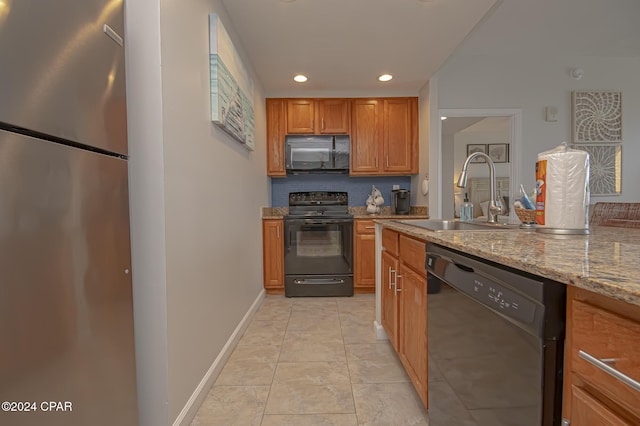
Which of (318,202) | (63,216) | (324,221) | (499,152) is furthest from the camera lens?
(499,152)

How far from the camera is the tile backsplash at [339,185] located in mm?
3957

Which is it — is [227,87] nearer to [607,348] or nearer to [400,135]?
[607,348]

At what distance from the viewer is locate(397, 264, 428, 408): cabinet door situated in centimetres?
131

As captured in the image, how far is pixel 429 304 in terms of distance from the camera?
3.96 feet

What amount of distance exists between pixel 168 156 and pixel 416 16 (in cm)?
208

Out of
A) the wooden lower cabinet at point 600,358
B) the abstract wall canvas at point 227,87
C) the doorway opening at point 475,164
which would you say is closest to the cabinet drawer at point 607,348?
the wooden lower cabinet at point 600,358

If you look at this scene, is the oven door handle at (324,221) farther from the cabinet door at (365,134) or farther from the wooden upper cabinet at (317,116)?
the wooden upper cabinet at (317,116)

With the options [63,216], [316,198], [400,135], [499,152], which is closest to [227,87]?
[63,216]

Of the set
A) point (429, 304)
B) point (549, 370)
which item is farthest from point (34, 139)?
point (429, 304)

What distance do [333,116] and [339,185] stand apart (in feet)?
2.91

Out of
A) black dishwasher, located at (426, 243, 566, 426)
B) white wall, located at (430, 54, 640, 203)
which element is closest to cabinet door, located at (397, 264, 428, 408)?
black dishwasher, located at (426, 243, 566, 426)

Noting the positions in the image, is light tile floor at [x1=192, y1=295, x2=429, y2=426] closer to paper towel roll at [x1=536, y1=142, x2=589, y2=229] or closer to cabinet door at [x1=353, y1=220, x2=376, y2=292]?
cabinet door at [x1=353, y1=220, x2=376, y2=292]

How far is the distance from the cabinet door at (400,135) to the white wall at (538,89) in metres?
0.39

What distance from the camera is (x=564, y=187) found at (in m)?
1.04
